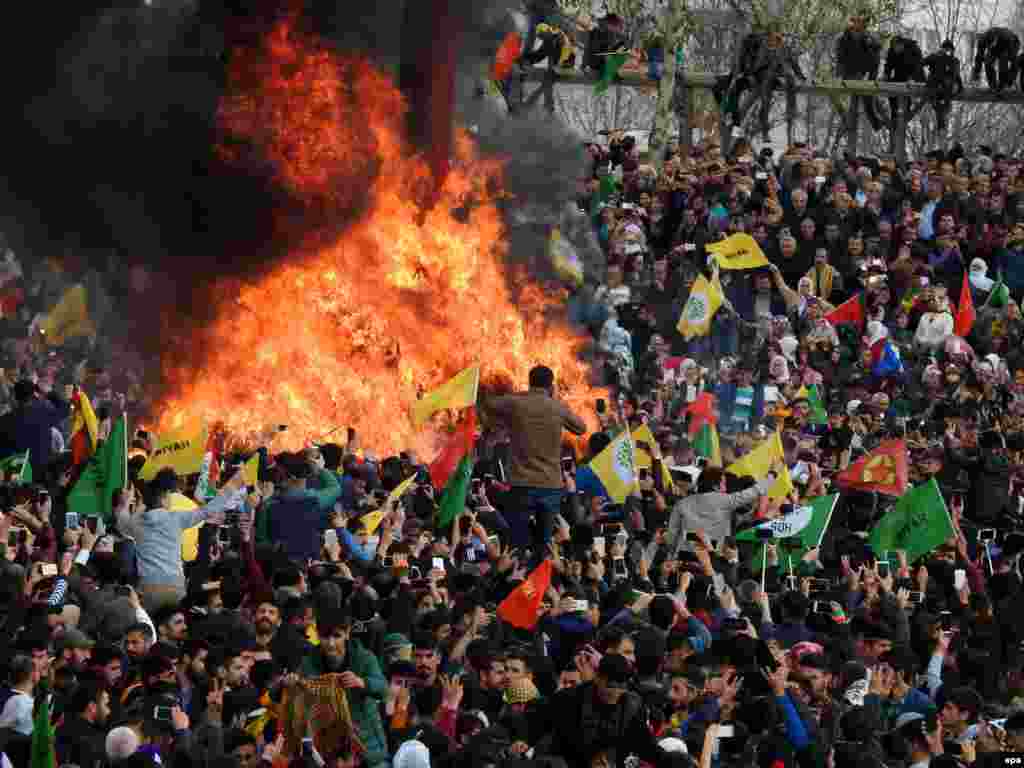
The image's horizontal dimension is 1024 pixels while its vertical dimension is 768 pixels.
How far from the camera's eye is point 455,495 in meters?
14.8

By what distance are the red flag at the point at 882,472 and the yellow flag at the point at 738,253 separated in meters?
6.00

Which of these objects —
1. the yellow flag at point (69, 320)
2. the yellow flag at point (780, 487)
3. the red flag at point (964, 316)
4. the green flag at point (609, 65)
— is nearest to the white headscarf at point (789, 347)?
the red flag at point (964, 316)

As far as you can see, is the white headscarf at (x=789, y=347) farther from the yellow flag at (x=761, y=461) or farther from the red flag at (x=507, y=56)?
the yellow flag at (x=761, y=461)

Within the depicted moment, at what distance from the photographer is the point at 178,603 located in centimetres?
1311

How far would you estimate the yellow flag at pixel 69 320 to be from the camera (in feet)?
71.1

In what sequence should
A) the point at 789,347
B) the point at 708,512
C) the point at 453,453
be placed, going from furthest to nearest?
1. the point at 789,347
2. the point at 453,453
3. the point at 708,512

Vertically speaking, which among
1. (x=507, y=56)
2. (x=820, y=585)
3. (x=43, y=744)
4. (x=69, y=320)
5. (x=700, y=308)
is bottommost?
(x=69, y=320)

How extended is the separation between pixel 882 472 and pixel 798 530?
2.17 metres

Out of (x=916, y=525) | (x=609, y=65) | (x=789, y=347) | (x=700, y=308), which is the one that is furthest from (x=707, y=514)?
(x=609, y=65)

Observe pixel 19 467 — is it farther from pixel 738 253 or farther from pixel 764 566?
pixel 738 253

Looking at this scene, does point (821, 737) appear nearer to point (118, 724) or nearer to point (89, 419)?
point (118, 724)

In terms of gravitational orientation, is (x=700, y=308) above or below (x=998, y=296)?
below

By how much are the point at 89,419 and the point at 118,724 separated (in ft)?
20.3

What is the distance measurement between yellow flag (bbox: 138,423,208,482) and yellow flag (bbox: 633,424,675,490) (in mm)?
3065
